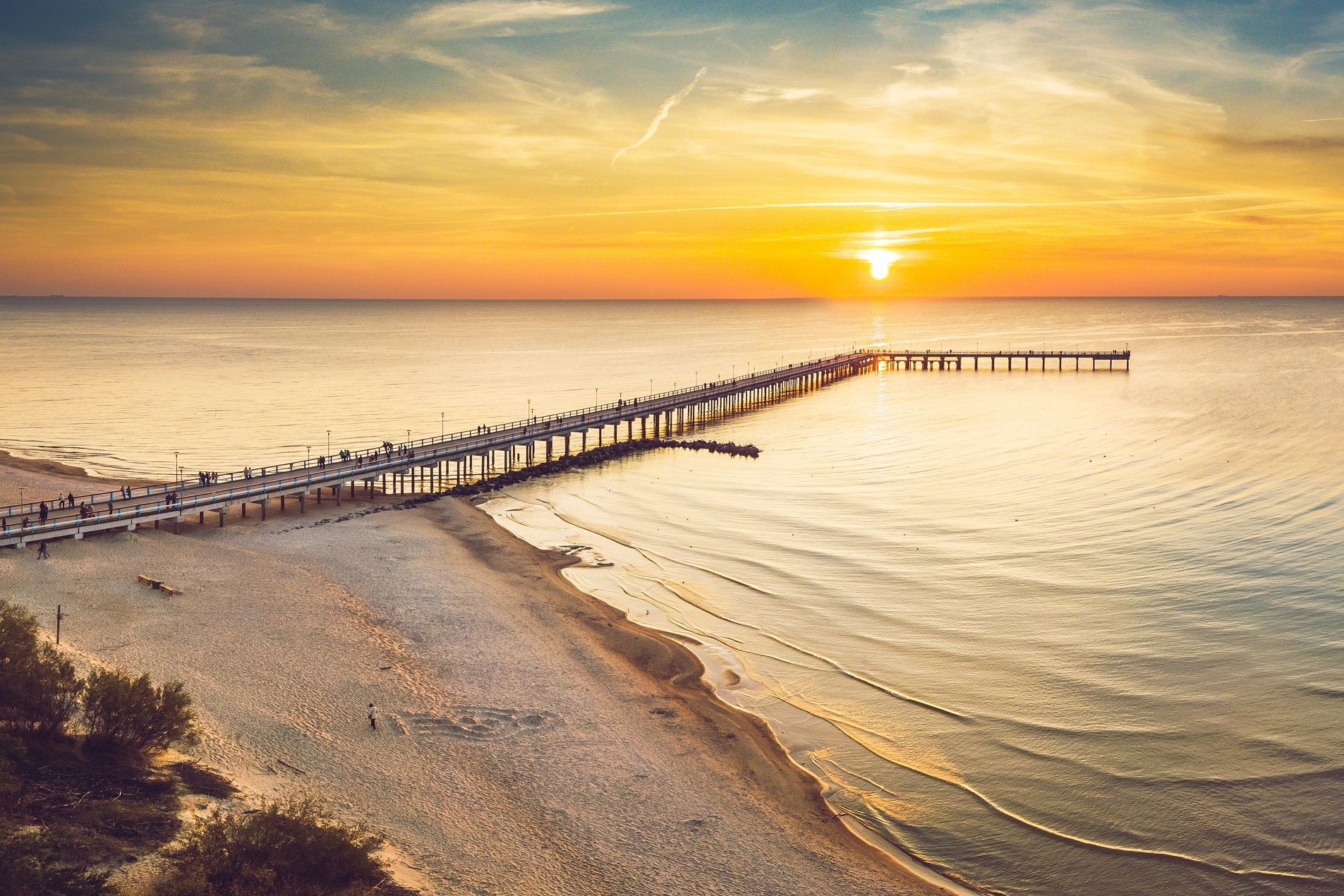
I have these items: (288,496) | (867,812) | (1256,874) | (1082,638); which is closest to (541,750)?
(867,812)

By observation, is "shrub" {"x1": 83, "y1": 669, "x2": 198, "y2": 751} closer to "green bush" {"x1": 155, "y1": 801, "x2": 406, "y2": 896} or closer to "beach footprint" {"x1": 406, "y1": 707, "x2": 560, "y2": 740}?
"green bush" {"x1": 155, "y1": 801, "x2": 406, "y2": 896}

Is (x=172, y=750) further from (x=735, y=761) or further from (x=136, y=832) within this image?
(x=735, y=761)

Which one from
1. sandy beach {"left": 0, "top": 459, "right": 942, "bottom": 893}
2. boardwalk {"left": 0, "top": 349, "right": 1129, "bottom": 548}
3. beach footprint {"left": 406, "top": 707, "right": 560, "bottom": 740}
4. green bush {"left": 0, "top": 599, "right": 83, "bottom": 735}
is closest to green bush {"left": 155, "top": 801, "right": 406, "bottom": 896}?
sandy beach {"left": 0, "top": 459, "right": 942, "bottom": 893}

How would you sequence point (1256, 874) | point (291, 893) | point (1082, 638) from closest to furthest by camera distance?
point (291, 893), point (1256, 874), point (1082, 638)

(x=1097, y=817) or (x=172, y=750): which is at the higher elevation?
(x=172, y=750)

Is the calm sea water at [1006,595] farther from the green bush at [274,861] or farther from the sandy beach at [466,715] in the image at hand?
the green bush at [274,861]

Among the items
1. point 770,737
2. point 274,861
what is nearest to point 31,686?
point 274,861
